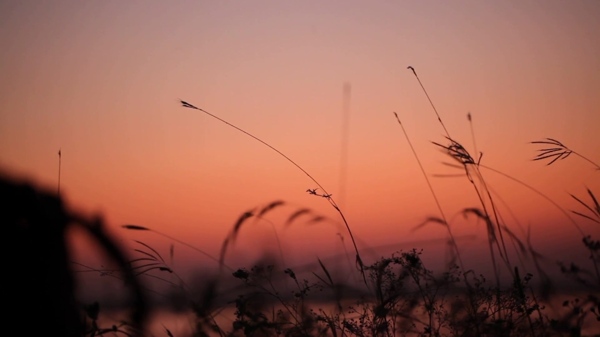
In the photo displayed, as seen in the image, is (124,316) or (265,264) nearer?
(124,316)

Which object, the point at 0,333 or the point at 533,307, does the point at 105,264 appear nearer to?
the point at 0,333

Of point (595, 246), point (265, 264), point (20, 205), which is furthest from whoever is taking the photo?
point (265, 264)

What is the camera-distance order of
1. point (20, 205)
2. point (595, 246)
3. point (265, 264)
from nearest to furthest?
point (595, 246) → point (20, 205) → point (265, 264)

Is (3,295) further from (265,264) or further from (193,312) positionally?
(265,264)

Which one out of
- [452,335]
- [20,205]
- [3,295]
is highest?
[20,205]

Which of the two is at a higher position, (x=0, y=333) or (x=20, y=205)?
(x=20, y=205)

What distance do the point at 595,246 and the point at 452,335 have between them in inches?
28.1

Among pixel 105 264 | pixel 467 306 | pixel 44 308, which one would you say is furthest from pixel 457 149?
pixel 44 308

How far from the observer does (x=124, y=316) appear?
3758 mm

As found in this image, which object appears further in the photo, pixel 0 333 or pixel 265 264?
pixel 265 264

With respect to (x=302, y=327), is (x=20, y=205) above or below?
above

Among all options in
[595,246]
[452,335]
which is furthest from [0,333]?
[595,246]

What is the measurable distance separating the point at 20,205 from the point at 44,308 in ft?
1.53

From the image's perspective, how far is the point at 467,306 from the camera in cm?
375
